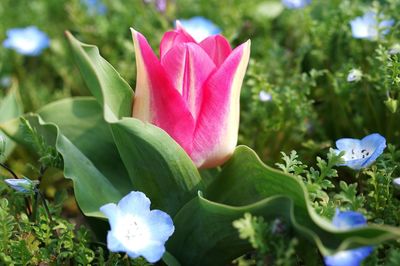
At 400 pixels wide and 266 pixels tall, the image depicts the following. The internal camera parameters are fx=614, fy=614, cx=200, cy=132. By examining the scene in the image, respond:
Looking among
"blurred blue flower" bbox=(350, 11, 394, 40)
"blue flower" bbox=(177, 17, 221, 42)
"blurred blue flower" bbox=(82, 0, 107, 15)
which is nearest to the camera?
"blurred blue flower" bbox=(350, 11, 394, 40)

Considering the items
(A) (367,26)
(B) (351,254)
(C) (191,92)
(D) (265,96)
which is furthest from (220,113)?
(A) (367,26)

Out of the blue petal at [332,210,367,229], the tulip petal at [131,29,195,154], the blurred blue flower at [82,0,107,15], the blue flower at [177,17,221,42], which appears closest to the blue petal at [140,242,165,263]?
the tulip petal at [131,29,195,154]

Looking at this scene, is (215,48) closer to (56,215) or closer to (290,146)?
(56,215)

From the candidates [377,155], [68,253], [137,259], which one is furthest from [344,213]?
[68,253]

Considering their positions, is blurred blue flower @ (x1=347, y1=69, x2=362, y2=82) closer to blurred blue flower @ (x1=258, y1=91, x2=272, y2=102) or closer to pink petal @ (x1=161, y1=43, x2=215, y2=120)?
blurred blue flower @ (x1=258, y1=91, x2=272, y2=102)

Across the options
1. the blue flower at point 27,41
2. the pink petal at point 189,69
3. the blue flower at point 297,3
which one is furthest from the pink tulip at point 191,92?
the blue flower at point 27,41
